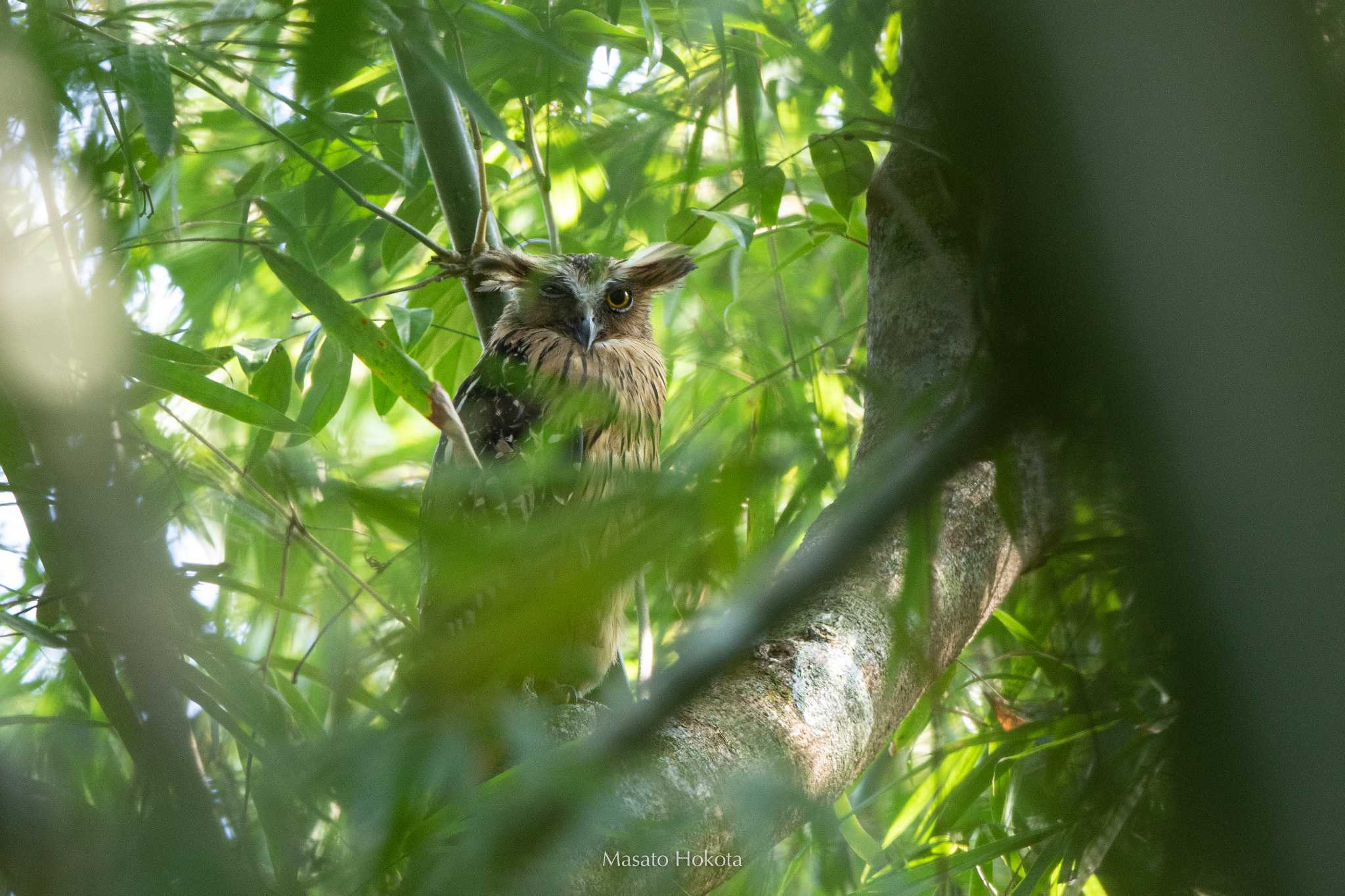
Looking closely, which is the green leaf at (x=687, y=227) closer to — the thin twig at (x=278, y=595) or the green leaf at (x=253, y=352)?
the green leaf at (x=253, y=352)

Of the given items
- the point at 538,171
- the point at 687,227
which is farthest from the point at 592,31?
the point at 687,227

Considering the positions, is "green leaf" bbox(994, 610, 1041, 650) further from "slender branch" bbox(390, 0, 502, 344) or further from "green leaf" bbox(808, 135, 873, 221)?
"slender branch" bbox(390, 0, 502, 344)

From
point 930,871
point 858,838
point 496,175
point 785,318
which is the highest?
point 496,175

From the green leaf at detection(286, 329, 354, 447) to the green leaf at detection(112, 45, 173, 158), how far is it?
538 mm

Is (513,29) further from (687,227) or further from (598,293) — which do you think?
(598,293)

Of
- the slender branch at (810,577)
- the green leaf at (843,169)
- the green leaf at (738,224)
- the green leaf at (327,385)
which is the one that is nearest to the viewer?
the slender branch at (810,577)

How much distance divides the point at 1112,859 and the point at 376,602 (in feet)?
1.05

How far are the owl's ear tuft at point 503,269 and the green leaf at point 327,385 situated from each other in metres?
0.24

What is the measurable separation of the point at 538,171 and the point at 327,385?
56 centimetres

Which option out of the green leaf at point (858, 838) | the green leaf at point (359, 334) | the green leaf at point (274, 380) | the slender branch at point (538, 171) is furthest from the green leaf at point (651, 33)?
the green leaf at point (858, 838)

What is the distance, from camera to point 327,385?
148cm

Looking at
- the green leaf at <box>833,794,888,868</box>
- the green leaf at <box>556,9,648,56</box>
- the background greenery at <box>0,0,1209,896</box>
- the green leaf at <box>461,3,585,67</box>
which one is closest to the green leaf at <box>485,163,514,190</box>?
the background greenery at <box>0,0,1209,896</box>

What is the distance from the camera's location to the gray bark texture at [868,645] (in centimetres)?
51

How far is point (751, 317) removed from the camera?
1.33 meters
